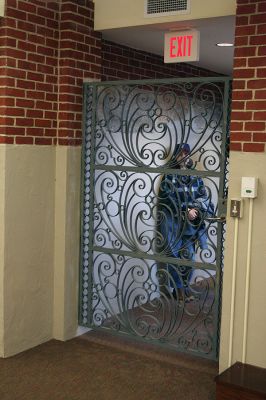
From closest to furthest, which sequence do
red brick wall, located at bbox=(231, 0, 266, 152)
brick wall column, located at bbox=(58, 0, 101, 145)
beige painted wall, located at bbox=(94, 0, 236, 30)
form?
red brick wall, located at bbox=(231, 0, 266, 152) < beige painted wall, located at bbox=(94, 0, 236, 30) < brick wall column, located at bbox=(58, 0, 101, 145)

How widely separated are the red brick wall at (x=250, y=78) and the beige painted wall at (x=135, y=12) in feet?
0.85

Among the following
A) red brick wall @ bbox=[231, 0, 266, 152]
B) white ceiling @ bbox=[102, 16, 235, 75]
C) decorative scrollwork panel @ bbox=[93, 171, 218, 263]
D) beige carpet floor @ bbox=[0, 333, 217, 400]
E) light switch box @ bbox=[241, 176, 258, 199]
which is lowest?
beige carpet floor @ bbox=[0, 333, 217, 400]

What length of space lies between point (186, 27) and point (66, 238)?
1.85 meters

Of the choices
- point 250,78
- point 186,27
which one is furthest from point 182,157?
point 186,27

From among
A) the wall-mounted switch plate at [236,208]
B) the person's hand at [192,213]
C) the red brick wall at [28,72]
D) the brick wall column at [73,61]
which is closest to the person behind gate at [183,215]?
the person's hand at [192,213]

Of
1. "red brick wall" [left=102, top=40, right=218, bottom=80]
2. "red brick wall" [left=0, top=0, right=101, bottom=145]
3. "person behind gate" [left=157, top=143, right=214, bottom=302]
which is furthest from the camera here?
"red brick wall" [left=102, top=40, right=218, bottom=80]

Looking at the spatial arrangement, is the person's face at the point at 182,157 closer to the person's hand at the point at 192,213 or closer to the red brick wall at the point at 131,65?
the person's hand at the point at 192,213

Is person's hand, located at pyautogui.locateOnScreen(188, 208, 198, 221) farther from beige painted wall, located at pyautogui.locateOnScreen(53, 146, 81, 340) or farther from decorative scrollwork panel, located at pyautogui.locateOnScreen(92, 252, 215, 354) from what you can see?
beige painted wall, located at pyautogui.locateOnScreen(53, 146, 81, 340)

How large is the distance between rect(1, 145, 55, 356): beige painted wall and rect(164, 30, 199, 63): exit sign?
46.4 inches

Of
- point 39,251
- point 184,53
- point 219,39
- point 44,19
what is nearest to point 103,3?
point 44,19

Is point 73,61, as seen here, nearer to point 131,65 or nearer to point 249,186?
point 131,65

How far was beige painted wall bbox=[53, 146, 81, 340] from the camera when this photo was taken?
4352 mm

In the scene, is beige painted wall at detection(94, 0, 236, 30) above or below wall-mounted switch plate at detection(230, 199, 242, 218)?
above

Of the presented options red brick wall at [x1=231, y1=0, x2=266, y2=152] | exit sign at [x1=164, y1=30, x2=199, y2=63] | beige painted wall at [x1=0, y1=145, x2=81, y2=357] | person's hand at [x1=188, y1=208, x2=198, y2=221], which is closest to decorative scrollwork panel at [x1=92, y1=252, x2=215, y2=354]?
beige painted wall at [x1=0, y1=145, x2=81, y2=357]
